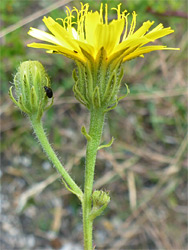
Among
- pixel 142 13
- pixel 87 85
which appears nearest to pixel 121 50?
pixel 87 85

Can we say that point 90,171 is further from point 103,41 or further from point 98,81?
point 103,41

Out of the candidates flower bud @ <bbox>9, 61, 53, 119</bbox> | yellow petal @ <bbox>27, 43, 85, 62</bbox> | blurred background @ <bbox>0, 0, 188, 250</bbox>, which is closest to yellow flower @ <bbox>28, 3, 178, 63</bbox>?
yellow petal @ <bbox>27, 43, 85, 62</bbox>

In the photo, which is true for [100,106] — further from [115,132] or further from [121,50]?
[115,132]

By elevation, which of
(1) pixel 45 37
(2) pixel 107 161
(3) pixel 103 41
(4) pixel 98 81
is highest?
(1) pixel 45 37

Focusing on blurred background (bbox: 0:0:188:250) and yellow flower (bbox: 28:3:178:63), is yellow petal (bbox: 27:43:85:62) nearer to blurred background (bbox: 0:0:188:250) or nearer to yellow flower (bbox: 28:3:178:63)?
yellow flower (bbox: 28:3:178:63)

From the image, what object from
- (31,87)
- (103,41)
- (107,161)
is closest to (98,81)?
(103,41)

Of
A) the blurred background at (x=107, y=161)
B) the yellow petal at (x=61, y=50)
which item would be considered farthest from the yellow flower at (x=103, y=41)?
the blurred background at (x=107, y=161)
